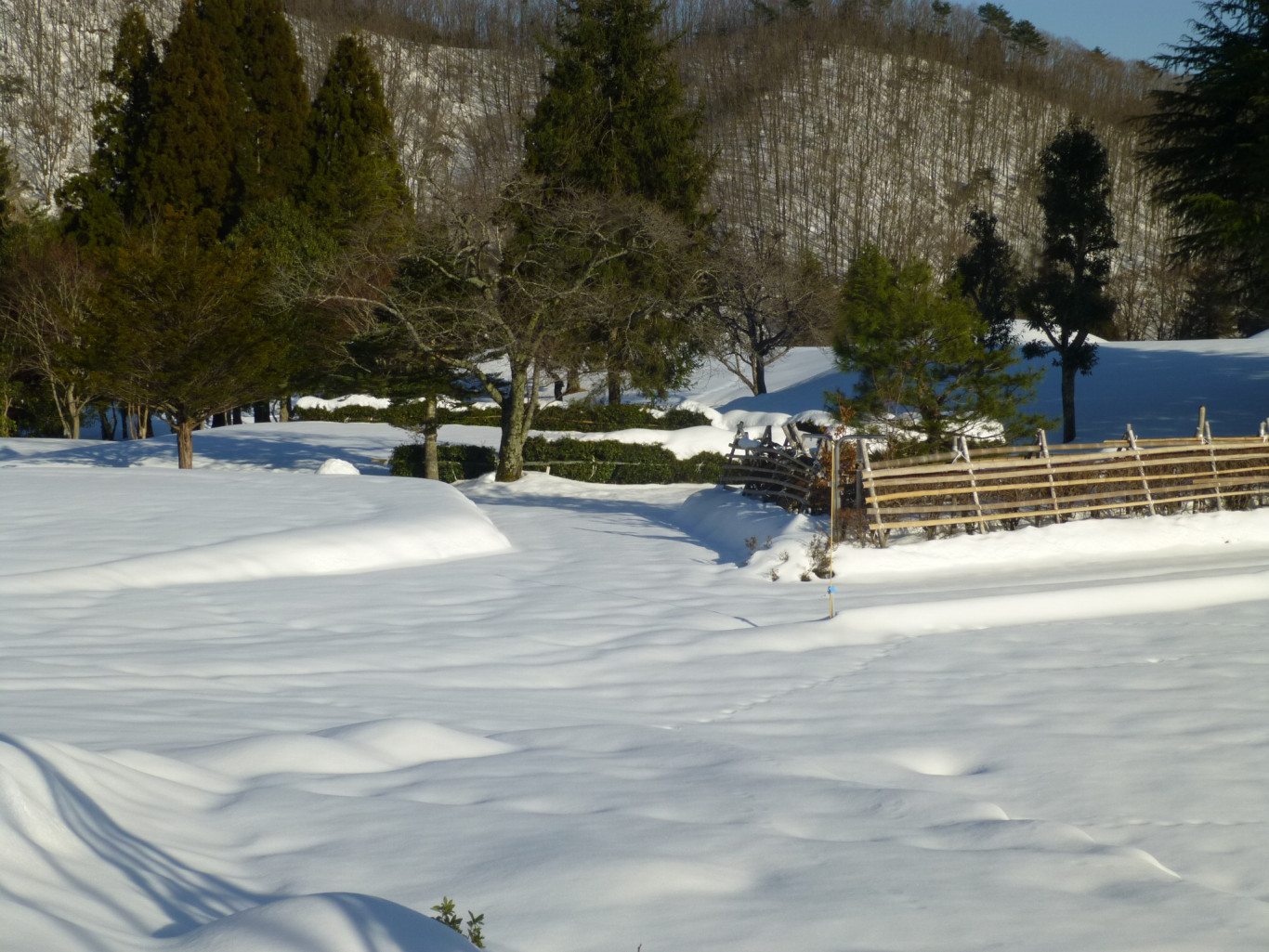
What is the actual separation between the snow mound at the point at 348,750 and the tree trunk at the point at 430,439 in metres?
16.7

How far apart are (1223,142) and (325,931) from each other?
2853 centimetres

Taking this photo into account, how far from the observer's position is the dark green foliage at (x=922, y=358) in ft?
62.2

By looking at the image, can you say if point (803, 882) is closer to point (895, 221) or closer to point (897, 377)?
point (897, 377)

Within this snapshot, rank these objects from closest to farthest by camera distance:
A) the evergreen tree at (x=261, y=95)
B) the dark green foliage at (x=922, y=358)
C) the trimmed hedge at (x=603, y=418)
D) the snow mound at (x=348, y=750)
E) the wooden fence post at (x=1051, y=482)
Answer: the snow mound at (x=348, y=750), the wooden fence post at (x=1051, y=482), the dark green foliage at (x=922, y=358), the trimmed hedge at (x=603, y=418), the evergreen tree at (x=261, y=95)

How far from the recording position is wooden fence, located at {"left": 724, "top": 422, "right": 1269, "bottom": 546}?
13.0 metres

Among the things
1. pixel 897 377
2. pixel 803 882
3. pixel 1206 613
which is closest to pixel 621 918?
pixel 803 882

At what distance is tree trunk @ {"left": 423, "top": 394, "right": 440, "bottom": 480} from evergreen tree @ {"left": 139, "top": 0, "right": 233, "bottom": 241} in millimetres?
16561

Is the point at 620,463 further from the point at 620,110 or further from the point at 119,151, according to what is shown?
the point at 119,151

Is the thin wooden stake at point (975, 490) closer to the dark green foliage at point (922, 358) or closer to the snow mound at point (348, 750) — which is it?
the dark green foliage at point (922, 358)

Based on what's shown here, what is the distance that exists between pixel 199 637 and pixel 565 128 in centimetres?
2697

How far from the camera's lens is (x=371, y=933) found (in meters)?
2.73

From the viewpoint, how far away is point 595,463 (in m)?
23.3

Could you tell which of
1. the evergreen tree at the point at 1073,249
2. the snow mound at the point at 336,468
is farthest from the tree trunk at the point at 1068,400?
the snow mound at the point at 336,468

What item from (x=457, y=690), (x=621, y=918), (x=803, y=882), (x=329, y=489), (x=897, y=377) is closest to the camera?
(x=621, y=918)
